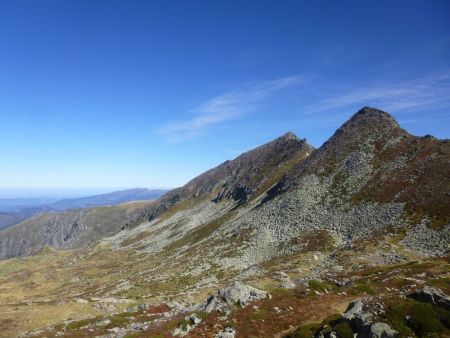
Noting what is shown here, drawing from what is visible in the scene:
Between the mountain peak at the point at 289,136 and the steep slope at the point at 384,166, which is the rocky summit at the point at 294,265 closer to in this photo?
the steep slope at the point at 384,166

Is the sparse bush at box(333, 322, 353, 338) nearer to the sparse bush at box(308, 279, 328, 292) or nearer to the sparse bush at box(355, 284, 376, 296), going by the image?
the sparse bush at box(355, 284, 376, 296)

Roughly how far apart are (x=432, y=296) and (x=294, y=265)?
137 feet

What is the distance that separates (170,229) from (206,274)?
82289 mm

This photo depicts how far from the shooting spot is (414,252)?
61594mm

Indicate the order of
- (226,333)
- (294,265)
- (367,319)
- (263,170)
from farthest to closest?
(263,170) < (294,265) < (226,333) < (367,319)

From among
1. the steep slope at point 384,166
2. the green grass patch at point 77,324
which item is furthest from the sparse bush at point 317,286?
the steep slope at point 384,166

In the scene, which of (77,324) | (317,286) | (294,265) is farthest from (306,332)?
(294,265)

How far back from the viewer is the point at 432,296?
25828mm

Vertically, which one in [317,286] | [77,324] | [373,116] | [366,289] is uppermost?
[373,116]

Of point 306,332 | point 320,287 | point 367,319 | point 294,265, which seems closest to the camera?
point 367,319

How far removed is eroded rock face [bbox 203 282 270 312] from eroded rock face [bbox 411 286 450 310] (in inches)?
625

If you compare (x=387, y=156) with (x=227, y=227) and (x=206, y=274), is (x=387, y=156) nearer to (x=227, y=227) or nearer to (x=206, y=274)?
(x=227, y=227)

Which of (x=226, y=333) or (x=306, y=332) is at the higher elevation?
(x=306, y=332)

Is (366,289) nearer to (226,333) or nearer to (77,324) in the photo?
(226,333)
